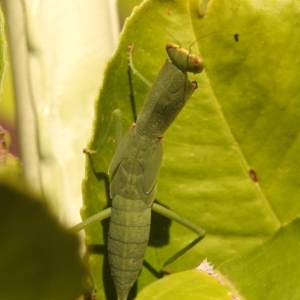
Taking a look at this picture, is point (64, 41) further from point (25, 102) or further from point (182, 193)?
point (182, 193)

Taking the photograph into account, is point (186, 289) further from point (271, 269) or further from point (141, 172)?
point (141, 172)

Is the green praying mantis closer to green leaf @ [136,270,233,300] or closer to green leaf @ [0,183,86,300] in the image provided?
green leaf @ [136,270,233,300]

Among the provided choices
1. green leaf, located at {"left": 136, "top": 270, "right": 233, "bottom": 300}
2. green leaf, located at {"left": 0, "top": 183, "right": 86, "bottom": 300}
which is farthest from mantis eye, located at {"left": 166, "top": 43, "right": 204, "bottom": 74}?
green leaf, located at {"left": 0, "top": 183, "right": 86, "bottom": 300}

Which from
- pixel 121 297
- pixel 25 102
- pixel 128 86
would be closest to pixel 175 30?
pixel 128 86

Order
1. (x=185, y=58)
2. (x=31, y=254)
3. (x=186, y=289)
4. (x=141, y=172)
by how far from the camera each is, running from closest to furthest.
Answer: (x=31, y=254)
(x=186, y=289)
(x=185, y=58)
(x=141, y=172)

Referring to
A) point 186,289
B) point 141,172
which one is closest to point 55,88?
point 141,172

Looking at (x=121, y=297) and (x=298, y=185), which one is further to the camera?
(x=121, y=297)

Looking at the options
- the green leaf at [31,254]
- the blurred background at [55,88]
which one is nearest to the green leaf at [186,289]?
the green leaf at [31,254]
